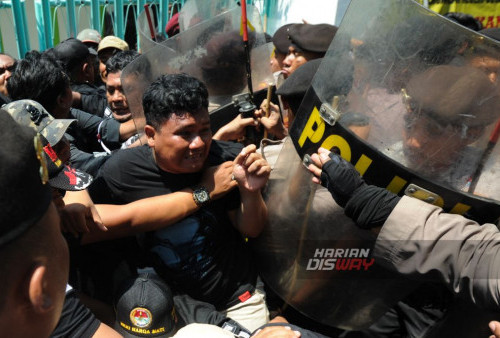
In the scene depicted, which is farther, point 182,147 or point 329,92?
point 182,147

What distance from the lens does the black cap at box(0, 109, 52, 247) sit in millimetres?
776

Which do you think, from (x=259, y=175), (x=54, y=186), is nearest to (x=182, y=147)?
(x=259, y=175)

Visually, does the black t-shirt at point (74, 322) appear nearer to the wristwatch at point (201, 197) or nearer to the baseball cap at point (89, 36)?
the wristwatch at point (201, 197)

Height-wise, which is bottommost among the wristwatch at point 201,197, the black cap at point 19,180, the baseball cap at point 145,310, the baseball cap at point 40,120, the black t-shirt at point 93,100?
the black t-shirt at point 93,100

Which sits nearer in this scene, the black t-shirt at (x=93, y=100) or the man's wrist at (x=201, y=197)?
the man's wrist at (x=201, y=197)

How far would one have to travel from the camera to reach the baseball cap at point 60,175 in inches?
66.8

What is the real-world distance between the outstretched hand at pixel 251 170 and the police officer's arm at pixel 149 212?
82 millimetres

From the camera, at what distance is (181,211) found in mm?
1953

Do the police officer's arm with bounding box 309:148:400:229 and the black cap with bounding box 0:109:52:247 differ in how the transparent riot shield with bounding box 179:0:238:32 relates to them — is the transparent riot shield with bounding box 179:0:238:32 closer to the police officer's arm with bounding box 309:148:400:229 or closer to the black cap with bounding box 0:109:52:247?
the police officer's arm with bounding box 309:148:400:229

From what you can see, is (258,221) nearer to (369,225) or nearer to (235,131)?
(369,225)

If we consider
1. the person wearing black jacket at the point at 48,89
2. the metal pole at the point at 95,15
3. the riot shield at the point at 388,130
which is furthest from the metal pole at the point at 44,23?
the riot shield at the point at 388,130

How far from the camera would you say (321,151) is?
160 centimetres

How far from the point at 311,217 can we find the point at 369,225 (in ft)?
0.98

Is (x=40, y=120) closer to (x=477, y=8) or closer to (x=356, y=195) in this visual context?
(x=356, y=195)
